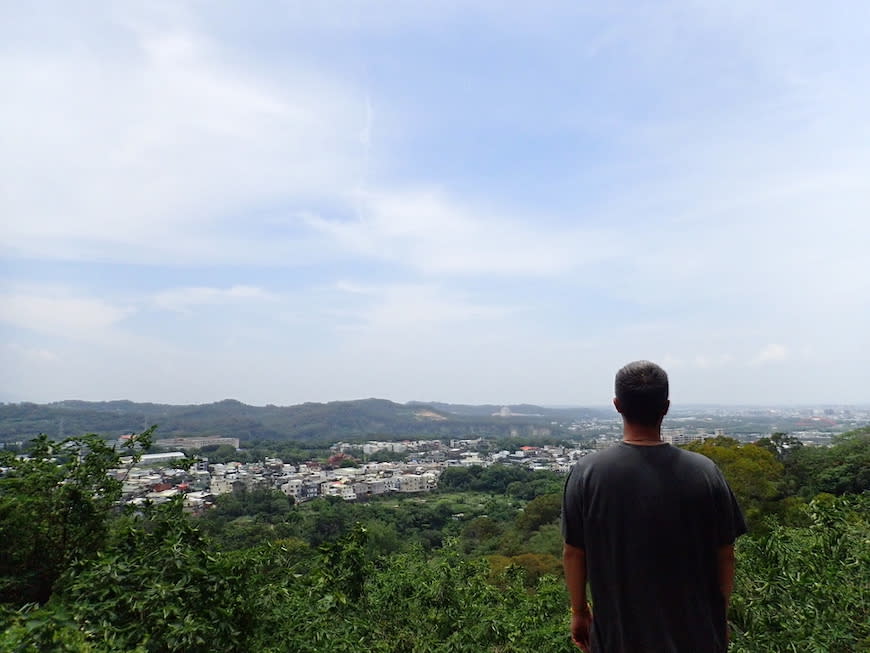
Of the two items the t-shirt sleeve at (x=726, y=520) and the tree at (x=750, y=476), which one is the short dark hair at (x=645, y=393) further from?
the tree at (x=750, y=476)

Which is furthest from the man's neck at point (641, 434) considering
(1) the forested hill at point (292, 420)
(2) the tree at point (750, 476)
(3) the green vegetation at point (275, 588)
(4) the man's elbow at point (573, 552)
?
(1) the forested hill at point (292, 420)

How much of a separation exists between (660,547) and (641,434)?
0.32m

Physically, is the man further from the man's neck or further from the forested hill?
the forested hill

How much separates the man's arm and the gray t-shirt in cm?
8

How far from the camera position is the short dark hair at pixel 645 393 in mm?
1625

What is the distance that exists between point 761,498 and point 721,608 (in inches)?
648

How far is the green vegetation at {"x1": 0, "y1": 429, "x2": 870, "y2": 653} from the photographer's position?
7.27ft

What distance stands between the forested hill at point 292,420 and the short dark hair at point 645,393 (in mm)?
61482

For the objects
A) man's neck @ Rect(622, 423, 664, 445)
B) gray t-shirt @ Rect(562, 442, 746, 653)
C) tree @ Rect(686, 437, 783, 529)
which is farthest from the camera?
tree @ Rect(686, 437, 783, 529)

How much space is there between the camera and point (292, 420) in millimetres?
114125

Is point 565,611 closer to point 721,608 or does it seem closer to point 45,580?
point 721,608

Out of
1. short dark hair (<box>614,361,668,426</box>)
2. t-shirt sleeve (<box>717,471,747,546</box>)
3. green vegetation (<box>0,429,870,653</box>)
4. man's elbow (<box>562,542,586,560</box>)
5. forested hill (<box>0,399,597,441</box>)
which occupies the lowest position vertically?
forested hill (<box>0,399,597,441</box>)

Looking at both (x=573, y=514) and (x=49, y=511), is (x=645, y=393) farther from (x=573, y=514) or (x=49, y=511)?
(x=49, y=511)

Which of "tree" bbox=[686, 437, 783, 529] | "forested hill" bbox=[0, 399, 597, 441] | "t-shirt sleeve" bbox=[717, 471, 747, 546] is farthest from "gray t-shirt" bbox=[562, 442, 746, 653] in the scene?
"forested hill" bbox=[0, 399, 597, 441]
